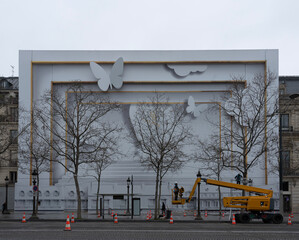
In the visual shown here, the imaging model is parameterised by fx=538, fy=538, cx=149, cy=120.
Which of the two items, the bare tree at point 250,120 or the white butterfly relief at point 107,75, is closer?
the bare tree at point 250,120

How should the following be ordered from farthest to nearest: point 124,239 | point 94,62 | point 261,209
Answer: point 94,62 → point 261,209 → point 124,239

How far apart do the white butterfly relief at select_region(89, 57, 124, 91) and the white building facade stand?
1.02 meters

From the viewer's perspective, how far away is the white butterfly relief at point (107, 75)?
58688 millimetres

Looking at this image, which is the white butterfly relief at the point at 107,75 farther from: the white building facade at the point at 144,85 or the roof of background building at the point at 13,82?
the roof of background building at the point at 13,82

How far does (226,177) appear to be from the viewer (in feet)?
196

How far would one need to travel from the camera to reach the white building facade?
59.1 meters

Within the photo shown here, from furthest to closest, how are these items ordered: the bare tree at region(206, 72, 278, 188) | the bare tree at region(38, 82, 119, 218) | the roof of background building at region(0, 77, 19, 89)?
the roof of background building at region(0, 77, 19, 89)
the bare tree at region(206, 72, 278, 188)
the bare tree at region(38, 82, 119, 218)

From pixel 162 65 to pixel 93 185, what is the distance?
50.3ft

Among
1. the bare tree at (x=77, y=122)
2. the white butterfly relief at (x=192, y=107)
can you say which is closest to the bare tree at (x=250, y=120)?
the white butterfly relief at (x=192, y=107)

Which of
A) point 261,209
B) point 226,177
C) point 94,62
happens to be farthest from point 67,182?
point 261,209

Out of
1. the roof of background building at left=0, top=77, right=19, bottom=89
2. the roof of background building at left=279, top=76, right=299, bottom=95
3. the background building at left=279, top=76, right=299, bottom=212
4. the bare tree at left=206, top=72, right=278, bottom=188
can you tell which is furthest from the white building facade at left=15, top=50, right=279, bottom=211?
the roof of background building at left=0, top=77, right=19, bottom=89

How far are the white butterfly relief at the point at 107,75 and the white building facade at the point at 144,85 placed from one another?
1018mm

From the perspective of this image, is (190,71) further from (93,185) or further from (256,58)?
(93,185)

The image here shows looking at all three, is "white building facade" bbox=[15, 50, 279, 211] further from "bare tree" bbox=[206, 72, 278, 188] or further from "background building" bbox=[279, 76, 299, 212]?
"background building" bbox=[279, 76, 299, 212]
